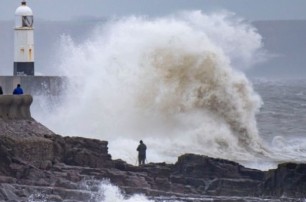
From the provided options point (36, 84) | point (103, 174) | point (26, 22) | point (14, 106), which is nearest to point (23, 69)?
point (36, 84)

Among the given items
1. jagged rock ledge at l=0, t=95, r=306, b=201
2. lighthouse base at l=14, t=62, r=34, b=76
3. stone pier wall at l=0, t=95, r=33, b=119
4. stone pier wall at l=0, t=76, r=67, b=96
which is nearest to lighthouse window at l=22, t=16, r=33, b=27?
lighthouse base at l=14, t=62, r=34, b=76

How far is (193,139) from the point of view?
2575 centimetres

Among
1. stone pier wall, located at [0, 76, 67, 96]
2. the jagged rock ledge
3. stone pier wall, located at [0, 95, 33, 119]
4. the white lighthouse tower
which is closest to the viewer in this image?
the jagged rock ledge

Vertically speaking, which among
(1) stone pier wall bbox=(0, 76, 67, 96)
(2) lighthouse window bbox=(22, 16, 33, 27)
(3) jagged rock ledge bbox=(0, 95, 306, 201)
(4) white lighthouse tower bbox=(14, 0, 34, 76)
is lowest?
(3) jagged rock ledge bbox=(0, 95, 306, 201)

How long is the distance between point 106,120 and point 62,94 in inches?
54.6

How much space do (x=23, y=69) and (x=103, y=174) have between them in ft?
26.2

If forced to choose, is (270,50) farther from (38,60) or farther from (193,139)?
(193,139)

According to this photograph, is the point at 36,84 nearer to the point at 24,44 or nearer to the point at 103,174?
the point at 24,44

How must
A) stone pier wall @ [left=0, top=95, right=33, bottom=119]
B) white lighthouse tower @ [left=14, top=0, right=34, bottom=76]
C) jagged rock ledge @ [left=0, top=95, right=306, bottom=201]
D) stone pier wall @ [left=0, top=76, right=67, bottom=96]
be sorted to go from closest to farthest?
jagged rock ledge @ [left=0, top=95, right=306, bottom=201]
stone pier wall @ [left=0, top=95, right=33, bottom=119]
stone pier wall @ [left=0, top=76, right=67, bottom=96]
white lighthouse tower @ [left=14, top=0, right=34, bottom=76]

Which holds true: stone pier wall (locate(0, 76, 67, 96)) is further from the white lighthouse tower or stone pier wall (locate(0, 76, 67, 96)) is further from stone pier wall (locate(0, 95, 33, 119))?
stone pier wall (locate(0, 95, 33, 119))

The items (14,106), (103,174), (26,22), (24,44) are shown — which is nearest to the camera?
(103,174)

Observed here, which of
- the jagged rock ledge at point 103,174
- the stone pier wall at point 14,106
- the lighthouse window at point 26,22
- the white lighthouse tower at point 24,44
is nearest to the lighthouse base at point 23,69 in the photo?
the white lighthouse tower at point 24,44

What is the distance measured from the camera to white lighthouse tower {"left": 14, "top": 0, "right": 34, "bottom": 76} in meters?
26.7

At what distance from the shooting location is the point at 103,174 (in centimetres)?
1914
